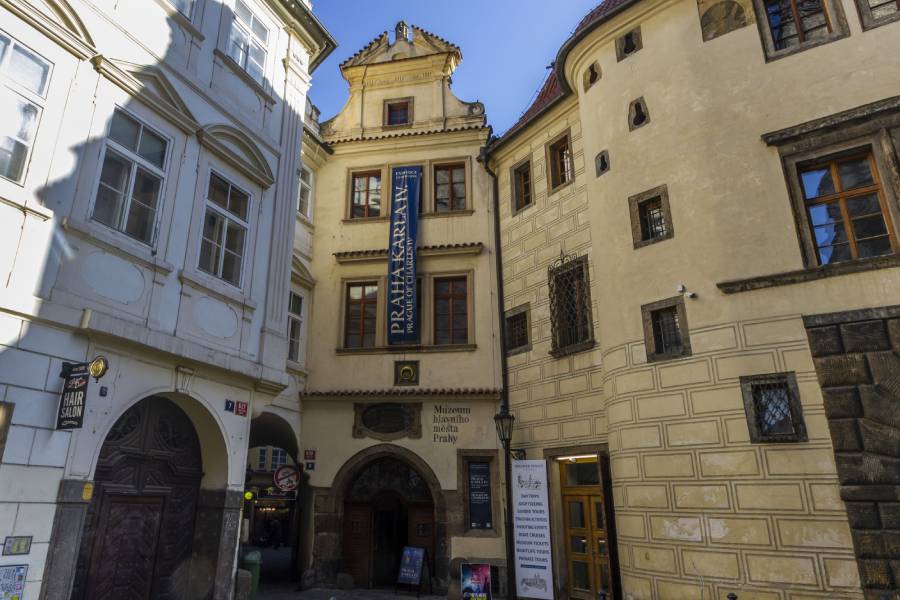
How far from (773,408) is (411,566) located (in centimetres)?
827

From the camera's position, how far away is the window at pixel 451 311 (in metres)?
15.5

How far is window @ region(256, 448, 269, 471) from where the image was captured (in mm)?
39000

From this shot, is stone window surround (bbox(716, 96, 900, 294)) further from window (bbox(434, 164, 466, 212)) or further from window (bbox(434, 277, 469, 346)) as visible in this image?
window (bbox(434, 164, 466, 212))

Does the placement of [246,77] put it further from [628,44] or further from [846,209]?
[846,209]

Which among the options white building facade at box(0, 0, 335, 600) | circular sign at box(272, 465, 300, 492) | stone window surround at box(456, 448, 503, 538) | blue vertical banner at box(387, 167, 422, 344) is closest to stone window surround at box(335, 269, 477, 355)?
blue vertical banner at box(387, 167, 422, 344)

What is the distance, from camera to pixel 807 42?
10.4 m

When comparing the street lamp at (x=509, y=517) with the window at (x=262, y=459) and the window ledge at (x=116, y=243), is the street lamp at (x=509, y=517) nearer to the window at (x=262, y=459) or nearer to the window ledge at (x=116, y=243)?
the window ledge at (x=116, y=243)

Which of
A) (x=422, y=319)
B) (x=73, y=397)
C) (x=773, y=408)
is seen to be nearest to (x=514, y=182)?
(x=422, y=319)

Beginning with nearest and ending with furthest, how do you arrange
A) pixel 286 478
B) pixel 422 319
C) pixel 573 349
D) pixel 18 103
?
pixel 18 103 → pixel 573 349 → pixel 286 478 → pixel 422 319

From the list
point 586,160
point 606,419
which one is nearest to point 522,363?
point 606,419

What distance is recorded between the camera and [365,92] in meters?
18.2

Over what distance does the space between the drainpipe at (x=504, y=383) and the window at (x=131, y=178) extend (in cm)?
727

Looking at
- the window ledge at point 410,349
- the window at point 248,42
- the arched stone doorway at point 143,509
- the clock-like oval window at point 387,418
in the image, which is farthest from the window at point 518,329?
the arched stone doorway at point 143,509

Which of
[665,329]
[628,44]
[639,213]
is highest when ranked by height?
Answer: [628,44]
